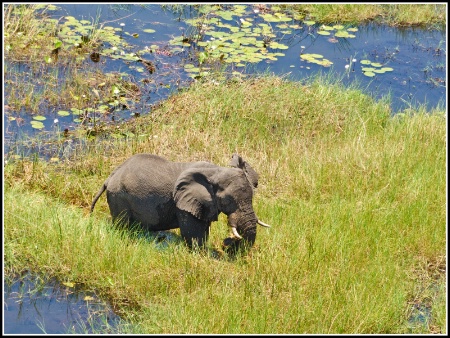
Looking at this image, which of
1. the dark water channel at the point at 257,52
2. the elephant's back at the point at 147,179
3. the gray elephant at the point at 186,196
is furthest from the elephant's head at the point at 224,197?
the dark water channel at the point at 257,52

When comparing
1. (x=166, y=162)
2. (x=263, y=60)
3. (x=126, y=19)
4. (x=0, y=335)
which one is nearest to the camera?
(x=0, y=335)

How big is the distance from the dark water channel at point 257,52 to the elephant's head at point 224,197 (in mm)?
3127

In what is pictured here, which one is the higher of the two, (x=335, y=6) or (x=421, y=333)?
(x=335, y=6)

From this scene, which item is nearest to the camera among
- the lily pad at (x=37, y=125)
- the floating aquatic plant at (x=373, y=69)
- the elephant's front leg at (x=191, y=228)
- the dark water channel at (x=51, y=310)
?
the dark water channel at (x=51, y=310)

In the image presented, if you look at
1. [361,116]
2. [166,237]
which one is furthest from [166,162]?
[361,116]

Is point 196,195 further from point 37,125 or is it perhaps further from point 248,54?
point 248,54

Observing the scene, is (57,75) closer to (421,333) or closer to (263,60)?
(263,60)

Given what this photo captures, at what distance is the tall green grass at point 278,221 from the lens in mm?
6625

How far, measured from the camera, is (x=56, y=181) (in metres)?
8.39

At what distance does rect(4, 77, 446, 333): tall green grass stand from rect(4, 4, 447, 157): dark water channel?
2.49 feet

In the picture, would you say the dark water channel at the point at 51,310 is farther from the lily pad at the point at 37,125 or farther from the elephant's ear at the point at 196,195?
the lily pad at the point at 37,125

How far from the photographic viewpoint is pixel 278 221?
310 inches

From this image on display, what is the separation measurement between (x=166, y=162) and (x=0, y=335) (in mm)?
2064

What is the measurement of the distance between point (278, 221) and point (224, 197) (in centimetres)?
98
